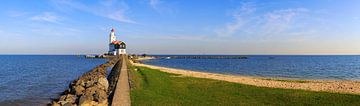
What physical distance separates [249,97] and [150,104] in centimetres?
562

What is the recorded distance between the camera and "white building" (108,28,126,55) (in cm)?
13800

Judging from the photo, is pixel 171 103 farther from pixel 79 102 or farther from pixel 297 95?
pixel 297 95

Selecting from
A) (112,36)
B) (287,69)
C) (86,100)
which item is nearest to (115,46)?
(112,36)

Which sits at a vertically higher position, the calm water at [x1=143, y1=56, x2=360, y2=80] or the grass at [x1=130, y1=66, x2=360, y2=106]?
the grass at [x1=130, y1=66, x2=360, y2=106]

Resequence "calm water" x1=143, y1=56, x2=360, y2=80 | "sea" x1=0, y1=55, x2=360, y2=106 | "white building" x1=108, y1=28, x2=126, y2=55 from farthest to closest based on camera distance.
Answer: "white building" x1=108, y1=28, x2=126, y2=55, "calm water" x1=143, y1=56, x2=360, y2=80, "sea" x1=0, y1=55, x2=360, y2=106

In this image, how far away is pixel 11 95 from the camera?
28828mm

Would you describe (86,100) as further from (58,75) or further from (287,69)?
(287,69)

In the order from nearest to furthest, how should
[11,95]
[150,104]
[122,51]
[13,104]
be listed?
[150,104] → [13,104] → [11,95] → [122,51]

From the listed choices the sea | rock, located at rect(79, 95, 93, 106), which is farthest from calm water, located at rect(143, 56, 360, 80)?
rock, located at rect(79, 95, 93, 106)

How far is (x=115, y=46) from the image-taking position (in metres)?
141

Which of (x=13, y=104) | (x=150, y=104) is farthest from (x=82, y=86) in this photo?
(x=150, y=104)

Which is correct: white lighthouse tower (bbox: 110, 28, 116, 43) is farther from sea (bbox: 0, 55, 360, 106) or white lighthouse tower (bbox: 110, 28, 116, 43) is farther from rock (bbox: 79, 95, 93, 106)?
rock (bbox: 79, 95, 93, 106)

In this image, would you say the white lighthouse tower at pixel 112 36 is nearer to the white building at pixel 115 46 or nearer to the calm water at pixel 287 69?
the white building at pixel 115 46

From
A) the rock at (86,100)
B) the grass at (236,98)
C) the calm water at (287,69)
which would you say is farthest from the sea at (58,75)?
the grass at (236,98)
